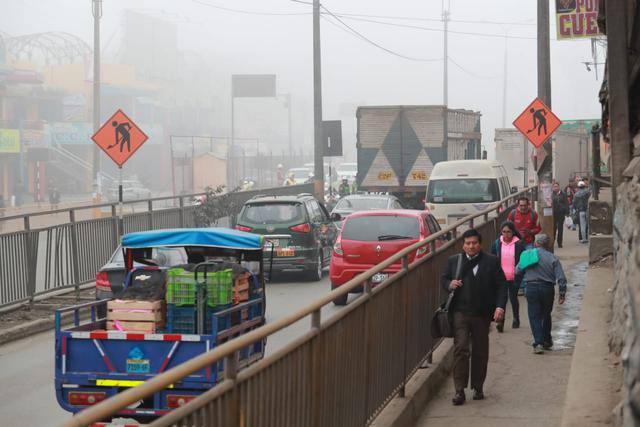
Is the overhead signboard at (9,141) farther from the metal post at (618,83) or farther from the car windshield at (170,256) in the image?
the metal post at (618,83)

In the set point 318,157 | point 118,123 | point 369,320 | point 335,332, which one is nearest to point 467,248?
point 369,320

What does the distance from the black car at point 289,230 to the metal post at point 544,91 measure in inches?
189

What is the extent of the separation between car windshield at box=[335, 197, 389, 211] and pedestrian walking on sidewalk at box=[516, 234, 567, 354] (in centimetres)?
1577

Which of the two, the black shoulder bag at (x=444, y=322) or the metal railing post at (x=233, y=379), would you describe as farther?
the black shoulder bag at (x=444, y=322)

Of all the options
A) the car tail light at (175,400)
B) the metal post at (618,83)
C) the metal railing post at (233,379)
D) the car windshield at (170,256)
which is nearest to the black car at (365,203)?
the car windshield at (170,256)

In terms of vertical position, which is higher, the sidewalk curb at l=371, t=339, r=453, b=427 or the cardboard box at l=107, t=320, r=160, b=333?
the cardboard box at l=107, t=320, r=160, b=333

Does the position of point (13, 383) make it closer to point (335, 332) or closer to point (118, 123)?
point (335, 332)

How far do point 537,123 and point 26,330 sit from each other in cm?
1172

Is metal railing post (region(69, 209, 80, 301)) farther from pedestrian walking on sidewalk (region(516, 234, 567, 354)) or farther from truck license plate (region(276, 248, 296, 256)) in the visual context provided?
pedestrian walking on sidewalk (region(516, 234, 567, 354))

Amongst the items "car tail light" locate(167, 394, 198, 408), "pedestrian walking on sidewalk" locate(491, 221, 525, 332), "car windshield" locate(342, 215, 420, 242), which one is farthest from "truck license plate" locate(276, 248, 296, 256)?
"car tail light" locate(167, 394, 198, 408)

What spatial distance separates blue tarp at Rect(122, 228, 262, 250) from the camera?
1095 cm

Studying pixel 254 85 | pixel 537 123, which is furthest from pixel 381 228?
pixel 254 85

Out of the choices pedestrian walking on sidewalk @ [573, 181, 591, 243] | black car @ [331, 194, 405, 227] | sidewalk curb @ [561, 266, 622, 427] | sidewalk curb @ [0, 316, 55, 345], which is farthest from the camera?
pedestrian walking on sidewalk @ [573, 181, 591, 243]

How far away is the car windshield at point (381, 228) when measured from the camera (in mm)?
17625
